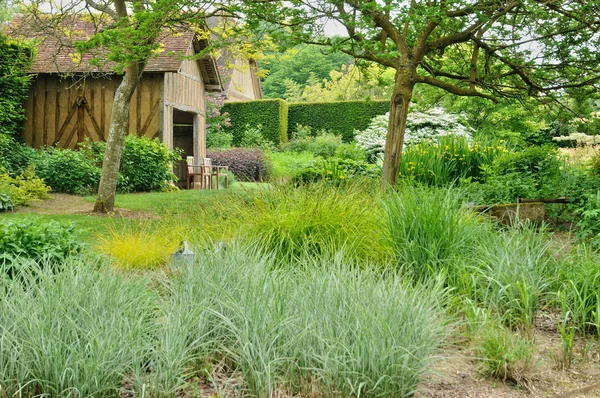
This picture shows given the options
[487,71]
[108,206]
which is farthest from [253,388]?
[108,206]

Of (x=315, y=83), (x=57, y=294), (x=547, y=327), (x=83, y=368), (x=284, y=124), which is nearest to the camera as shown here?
(x=83, y=368)

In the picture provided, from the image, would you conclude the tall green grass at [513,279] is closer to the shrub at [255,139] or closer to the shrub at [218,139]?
the shrub at [218,139]

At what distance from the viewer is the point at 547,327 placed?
4.20 m

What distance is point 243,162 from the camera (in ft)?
73.8

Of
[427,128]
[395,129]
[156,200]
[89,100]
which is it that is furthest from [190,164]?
[395,129]

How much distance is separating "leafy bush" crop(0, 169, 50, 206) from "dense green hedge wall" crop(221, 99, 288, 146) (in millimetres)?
15327

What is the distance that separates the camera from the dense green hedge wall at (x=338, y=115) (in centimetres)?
2554

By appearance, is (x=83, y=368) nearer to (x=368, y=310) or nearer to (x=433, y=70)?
(x=368, y=310)

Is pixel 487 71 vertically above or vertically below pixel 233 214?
above

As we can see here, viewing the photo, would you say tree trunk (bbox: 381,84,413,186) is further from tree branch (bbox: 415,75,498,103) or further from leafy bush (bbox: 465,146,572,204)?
leafy bush (bbox: 465,146,572,204)

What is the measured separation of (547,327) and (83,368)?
2980 millimetres

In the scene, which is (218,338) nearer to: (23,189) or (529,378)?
(529,378)

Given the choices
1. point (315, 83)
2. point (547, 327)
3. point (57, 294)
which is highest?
point (315, 83)

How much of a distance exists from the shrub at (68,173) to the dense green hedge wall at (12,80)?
9.21 ft
